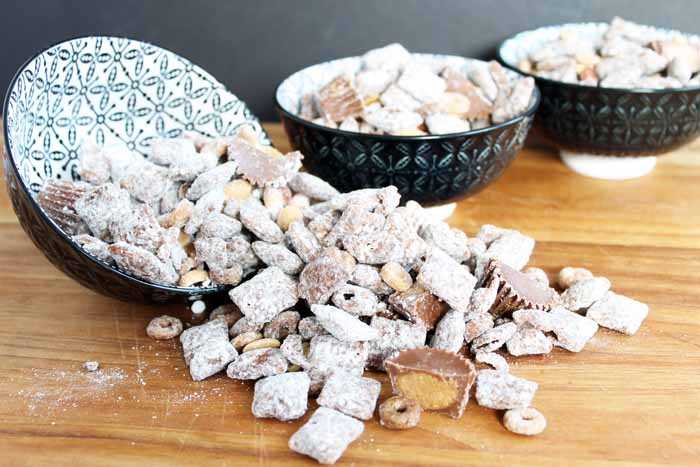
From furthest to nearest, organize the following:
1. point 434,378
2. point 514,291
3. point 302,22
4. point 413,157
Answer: point 302,22 < point 413,157 < point 514,291 < point 434,378

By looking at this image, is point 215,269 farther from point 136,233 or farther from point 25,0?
point 25,0

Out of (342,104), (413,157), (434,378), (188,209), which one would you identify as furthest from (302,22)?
(434,378)

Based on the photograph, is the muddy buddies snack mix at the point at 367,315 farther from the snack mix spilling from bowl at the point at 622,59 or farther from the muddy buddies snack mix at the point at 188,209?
the snack mix spilling from bowl at the point at 622,59

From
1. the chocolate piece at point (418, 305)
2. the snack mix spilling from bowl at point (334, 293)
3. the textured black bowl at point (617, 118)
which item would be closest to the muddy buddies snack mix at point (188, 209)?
the snack mix spilling from bowl at point (334, 293)

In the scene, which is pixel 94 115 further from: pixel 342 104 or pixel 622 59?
pixel 622 59

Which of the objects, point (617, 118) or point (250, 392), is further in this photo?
point (617, 118)

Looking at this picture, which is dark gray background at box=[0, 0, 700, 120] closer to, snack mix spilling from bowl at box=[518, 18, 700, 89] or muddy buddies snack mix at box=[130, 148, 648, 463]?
snack mix spilling from bowl at box=[518, 18, 700, 89]

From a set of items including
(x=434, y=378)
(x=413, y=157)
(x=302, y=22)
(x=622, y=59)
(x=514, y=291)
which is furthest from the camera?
(x=302, y=22)

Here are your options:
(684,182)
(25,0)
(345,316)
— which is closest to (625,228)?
(684,182)
